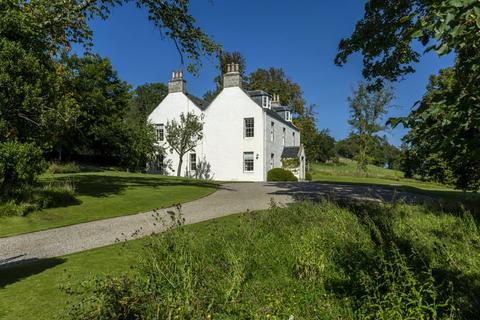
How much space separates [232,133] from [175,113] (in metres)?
7.08

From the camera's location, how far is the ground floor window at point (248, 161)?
33.1 metres

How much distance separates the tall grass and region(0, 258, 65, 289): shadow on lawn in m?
1.47

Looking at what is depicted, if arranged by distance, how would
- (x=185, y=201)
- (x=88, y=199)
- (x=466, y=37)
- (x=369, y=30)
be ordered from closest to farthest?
(x=466, y=37) → (x=369, y=30) → (x=88, y=199) → (x=185, y=201)

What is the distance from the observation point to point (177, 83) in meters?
36.8

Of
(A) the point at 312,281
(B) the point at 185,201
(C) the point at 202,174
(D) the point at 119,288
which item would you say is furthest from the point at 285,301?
(C) the point at 202,174

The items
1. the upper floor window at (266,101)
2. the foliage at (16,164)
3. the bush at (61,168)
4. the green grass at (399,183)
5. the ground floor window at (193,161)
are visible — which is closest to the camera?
the foliage at (16,164)

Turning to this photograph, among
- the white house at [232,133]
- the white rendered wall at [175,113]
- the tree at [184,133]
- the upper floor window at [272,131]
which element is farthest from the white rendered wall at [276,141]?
the white rendered wall at [175,113]

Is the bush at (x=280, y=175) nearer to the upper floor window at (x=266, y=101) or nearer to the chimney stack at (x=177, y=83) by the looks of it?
the upper floor window at (x=266, y=101)

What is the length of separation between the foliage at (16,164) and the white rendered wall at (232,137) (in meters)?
23.0

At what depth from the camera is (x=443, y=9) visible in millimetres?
2295

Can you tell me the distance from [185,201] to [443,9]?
13.3 m

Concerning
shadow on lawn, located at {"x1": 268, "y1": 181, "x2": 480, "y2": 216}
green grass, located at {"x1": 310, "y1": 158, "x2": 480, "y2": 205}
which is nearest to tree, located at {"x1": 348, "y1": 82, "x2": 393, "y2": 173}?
green grass, located at {"x1": 310, "y1": 158, "x2": 480, "y2": 205}

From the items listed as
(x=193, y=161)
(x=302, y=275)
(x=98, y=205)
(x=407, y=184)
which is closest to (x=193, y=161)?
(x=193, y=161)

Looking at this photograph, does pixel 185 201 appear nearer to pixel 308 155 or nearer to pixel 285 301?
pixel 285 301
